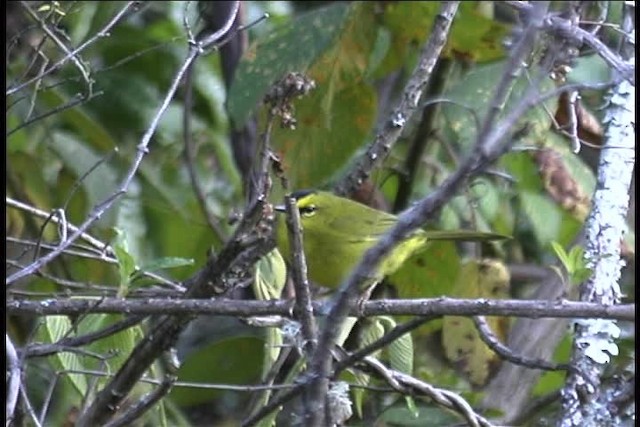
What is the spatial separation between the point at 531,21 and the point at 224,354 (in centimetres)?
174

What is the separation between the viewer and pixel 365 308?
6.59 feet

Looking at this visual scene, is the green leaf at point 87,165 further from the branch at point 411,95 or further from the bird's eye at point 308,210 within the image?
the branch at point 411,95

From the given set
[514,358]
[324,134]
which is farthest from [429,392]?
[324,134]

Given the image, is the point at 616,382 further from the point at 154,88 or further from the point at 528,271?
the point at 154,88

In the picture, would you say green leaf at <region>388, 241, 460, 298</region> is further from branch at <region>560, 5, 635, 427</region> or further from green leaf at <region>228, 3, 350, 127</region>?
branch at <region>560, 5, 635, 427</region>

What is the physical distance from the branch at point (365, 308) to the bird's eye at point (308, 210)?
97cm

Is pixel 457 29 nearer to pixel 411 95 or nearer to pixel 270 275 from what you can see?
pixel 411 95

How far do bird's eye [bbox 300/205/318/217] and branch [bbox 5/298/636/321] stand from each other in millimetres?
965

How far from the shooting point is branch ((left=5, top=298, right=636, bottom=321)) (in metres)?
1.77

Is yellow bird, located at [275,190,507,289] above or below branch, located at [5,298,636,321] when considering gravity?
below

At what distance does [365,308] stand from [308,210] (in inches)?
47.0

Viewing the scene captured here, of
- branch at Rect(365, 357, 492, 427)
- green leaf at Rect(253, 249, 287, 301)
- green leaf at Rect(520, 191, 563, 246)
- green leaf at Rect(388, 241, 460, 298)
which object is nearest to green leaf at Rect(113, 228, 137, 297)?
green leaf at Rect(253, 249, 287, 301)

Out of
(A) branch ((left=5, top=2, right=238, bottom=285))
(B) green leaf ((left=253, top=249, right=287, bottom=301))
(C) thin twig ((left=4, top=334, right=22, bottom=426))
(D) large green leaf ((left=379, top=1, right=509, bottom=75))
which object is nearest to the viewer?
(C) thin twig ((left=4, top=334, right=22, bottom=426))

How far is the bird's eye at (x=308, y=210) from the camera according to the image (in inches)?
125
